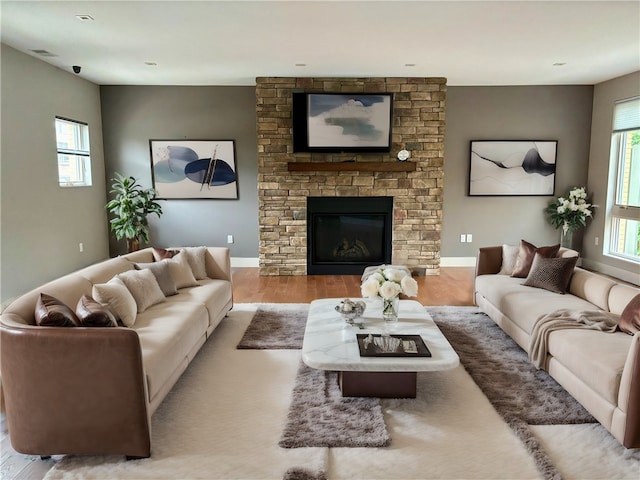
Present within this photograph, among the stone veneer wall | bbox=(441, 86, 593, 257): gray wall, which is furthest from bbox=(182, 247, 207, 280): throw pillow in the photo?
bbox=(441, 86, 593, 257): gray wall

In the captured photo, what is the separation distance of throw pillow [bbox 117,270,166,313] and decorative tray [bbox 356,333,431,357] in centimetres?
158

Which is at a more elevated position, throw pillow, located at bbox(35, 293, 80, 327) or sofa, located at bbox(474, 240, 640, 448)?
throw pillow, located at bbox(35, 293, 80, 327)

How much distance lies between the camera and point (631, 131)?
6246 millimetres

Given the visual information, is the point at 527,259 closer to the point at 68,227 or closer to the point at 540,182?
the point at 540,182

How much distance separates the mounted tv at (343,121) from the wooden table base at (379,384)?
4.01 meters

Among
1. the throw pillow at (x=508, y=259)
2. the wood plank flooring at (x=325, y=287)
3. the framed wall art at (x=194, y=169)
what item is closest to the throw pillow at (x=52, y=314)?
the wood plank flooring at (x=325, y=287)

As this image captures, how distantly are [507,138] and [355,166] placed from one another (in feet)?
7.84

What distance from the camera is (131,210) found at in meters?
6.53

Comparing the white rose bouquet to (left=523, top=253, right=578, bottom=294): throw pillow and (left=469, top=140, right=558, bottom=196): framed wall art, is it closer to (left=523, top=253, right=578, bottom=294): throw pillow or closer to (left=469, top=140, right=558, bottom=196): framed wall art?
(left=523, top=253, right=578, bottom=294): throw pillow

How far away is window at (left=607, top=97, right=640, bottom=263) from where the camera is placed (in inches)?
243

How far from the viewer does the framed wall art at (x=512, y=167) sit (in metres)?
6.90

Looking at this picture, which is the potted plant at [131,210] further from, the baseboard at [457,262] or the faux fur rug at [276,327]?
the baseboard at [457,262]

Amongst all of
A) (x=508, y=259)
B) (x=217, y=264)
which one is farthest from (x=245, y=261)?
(x=508, y=259)

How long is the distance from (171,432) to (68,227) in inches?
173
